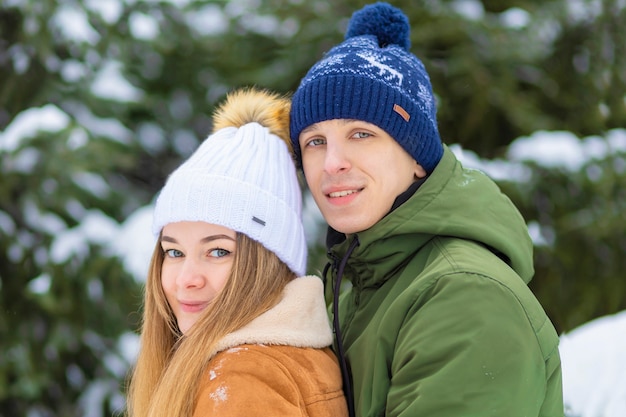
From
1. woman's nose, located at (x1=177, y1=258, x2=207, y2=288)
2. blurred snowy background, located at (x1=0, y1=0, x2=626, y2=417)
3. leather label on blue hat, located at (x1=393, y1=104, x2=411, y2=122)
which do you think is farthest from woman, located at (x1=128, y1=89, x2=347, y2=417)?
blurred snowy background, located at (x1=0, y1=0, x2=626, y2=417)

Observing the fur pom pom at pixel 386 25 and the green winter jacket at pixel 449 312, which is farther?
the fur pom pom at pixel 386 25

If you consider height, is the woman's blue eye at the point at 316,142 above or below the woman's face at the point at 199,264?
above

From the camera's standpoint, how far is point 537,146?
13.6 feet

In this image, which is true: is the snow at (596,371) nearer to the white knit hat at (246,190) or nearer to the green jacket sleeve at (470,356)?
the green jacket sleeve at (470,356)

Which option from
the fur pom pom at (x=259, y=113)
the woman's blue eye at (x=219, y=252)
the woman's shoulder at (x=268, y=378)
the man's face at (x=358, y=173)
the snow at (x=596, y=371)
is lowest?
the snow at (x=596, y=371)

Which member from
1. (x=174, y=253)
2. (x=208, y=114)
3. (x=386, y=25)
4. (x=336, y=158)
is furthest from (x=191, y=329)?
(x=208, y=114)

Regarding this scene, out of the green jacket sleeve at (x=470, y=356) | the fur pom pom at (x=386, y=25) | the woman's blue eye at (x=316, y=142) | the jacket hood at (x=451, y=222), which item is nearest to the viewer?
the green jacket sleeve at (x=470, y=356)

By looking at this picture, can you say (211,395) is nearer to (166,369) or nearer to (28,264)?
(166,369)

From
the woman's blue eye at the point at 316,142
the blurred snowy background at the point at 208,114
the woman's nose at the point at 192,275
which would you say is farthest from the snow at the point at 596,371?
the woman's nose at the point at 192,275

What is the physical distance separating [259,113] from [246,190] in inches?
14.0

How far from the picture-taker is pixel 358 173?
6.81ft

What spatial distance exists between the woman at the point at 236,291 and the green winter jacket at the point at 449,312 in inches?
6.3

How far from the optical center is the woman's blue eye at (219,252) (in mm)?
2051

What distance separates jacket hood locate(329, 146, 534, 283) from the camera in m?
1.94
